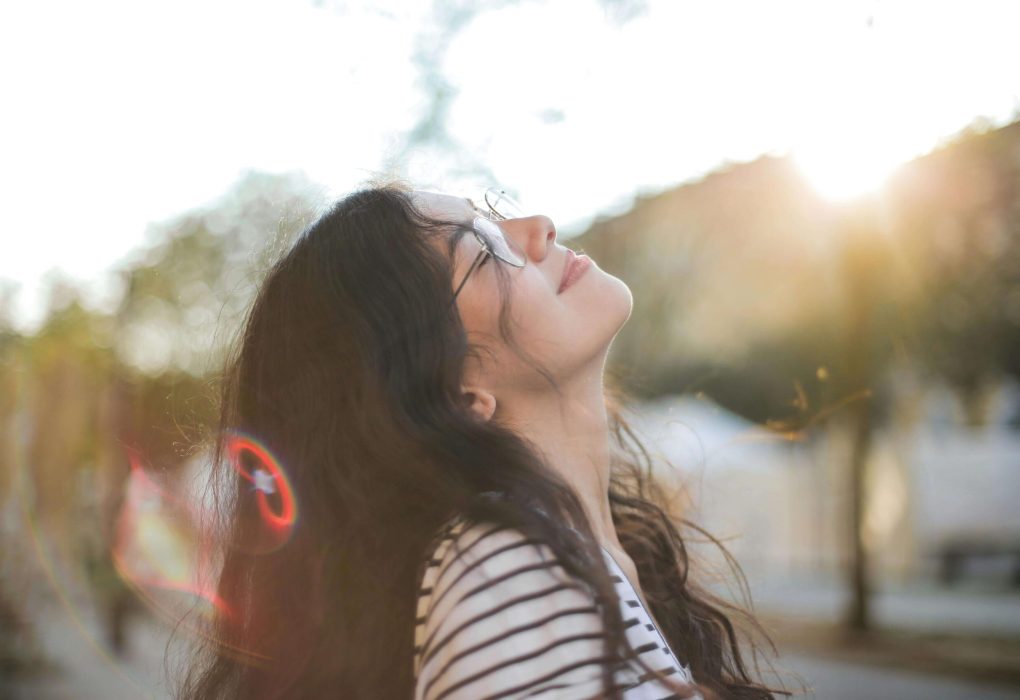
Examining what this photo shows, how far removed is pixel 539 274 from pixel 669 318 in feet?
27.1

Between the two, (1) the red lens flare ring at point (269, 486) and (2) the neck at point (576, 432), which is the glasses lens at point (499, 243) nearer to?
(2) the neck at point (576, 432)

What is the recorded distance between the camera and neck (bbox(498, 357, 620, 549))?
1929 millimetres

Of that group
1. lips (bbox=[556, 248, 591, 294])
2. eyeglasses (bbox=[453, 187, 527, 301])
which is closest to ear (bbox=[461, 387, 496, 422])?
eyeglasses (bbox=[453, 187, 527, 301])

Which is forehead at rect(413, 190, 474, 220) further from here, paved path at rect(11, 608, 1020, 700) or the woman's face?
paved path at rect(11, 608, 1020, 700)

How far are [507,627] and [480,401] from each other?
605 millimetres

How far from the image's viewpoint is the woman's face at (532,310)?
1864 millimetres

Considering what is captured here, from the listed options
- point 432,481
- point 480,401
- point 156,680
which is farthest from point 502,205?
point 156,680

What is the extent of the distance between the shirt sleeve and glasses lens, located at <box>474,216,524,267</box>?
26.0 inches

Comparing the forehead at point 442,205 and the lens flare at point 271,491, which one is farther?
the forehead at point 442,205

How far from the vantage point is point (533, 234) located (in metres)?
2.04

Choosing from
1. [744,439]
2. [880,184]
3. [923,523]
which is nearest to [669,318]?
[880,184]

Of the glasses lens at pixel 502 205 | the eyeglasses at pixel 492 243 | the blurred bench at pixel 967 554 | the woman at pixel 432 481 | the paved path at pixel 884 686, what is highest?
the blurred bench at pixel 967 554

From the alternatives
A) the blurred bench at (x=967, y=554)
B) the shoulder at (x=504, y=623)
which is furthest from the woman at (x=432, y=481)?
the blurred bench at (x=967, y=554)

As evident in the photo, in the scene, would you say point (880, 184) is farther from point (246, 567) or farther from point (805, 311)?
point (246, 567)
